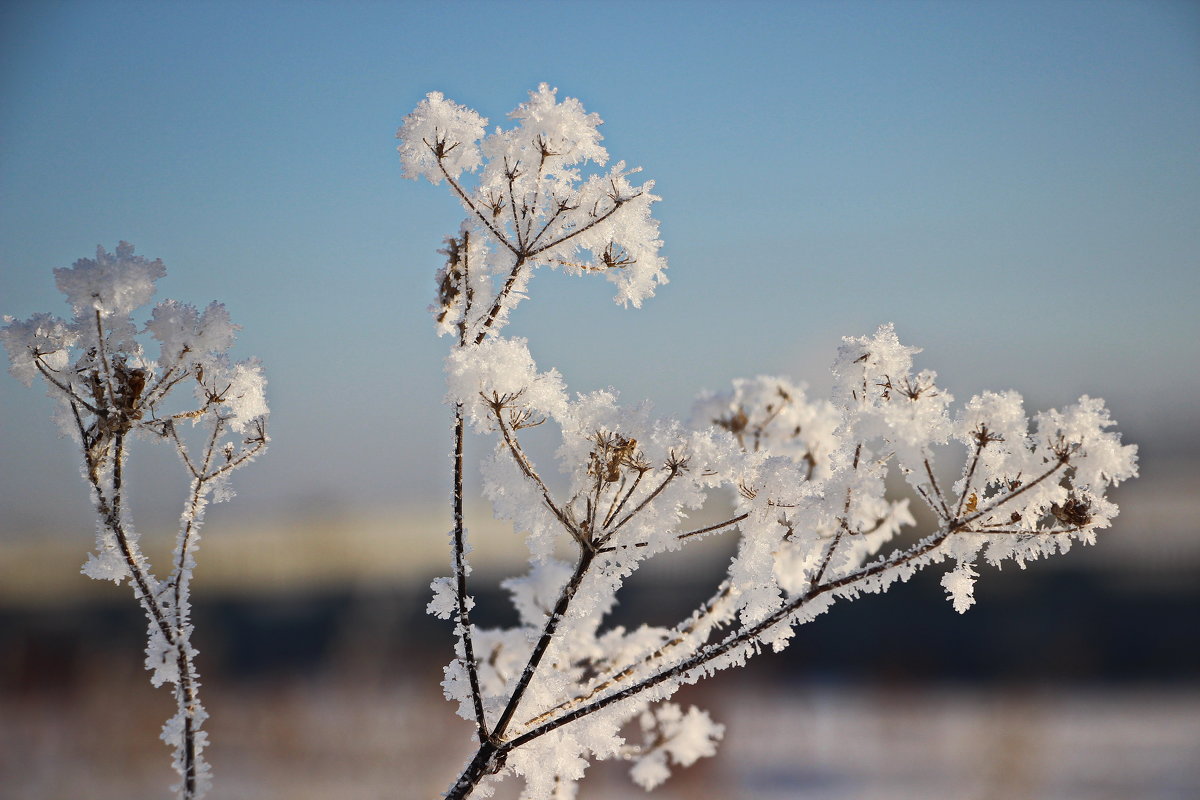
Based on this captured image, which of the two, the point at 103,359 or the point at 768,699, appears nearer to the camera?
the point at 103,359

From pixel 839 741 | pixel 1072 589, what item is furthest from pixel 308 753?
pixel 1072 589

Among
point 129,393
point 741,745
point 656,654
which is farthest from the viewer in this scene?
point 741,745

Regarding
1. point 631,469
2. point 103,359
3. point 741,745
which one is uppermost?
point 741,745

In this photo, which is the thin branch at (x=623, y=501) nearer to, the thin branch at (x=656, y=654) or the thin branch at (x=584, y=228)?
the thin branch at (x=656, y=654)

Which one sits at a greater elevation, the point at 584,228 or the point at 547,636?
the point at 584,228

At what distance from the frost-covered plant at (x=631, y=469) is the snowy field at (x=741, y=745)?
3.88 metres

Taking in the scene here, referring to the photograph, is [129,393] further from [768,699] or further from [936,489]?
[768,699]

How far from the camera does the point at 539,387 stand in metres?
1.29

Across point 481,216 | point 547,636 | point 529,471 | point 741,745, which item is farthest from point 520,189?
point 741,745

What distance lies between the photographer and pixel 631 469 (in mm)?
1282

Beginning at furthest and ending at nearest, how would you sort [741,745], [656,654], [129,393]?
[741,745] → [656,654] → [129,393]

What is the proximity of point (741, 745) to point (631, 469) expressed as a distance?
1322cm

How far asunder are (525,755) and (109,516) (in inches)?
30.9

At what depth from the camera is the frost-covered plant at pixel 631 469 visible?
1.27m
